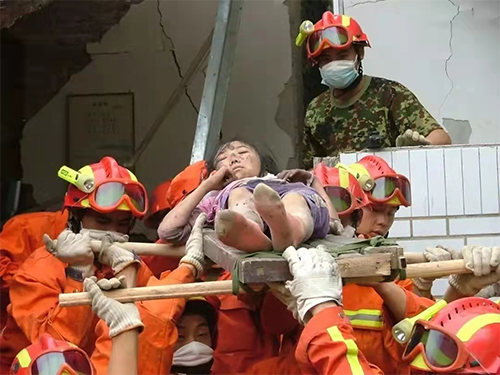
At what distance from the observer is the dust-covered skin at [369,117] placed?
4934 mm

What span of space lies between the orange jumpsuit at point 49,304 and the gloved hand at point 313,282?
3.92ft

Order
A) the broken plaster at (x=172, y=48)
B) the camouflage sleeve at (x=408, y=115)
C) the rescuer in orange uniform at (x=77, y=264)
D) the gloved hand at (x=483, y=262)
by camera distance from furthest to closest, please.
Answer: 1. the broken plaster at (x=172, y=48)
2. the camouflage sleeve at (x=408, y=115)
3. the rescuer in orange uniform at (x=77, y=264)
4. the gloved hand at (x=483, y=262)

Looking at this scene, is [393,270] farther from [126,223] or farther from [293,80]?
[293,80]

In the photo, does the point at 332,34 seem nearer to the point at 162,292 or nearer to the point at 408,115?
the point at 408,115

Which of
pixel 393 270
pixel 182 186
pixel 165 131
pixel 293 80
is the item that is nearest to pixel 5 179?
pixel 165 131

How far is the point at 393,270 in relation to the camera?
8.77ft

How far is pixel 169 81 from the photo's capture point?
771 centimetres

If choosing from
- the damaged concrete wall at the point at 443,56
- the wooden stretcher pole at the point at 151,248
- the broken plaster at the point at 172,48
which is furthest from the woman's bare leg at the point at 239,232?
the broken plaster at the point at 172,48

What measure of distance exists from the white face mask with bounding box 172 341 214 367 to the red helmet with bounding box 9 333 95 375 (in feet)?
1.64

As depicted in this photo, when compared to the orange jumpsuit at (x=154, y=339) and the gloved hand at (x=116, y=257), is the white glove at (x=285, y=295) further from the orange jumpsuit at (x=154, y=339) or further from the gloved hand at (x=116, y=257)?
the gloved hand at (x=116, y=257)

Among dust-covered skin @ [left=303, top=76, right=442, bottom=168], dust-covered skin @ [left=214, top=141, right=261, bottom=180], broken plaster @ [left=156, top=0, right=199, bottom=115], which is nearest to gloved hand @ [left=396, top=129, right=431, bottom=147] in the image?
dust-covered skin @ [left=303, top=76, right=442, bottom=168]

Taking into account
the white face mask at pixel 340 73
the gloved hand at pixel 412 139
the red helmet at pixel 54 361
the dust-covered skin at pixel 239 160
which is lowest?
the red helmet at pixel 54 361

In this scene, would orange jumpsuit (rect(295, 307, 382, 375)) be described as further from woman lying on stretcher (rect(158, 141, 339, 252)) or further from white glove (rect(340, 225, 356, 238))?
white glove (rect(340, 225, 356, 238))

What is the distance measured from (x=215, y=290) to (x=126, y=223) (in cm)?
128
